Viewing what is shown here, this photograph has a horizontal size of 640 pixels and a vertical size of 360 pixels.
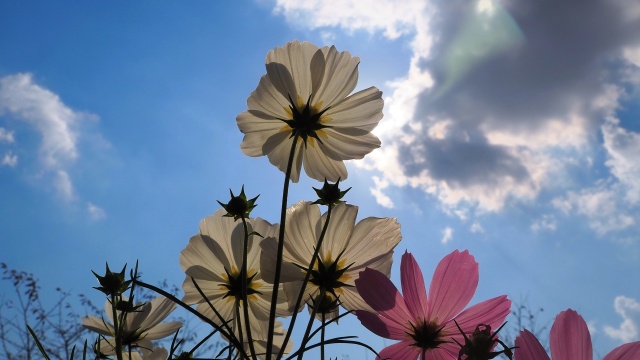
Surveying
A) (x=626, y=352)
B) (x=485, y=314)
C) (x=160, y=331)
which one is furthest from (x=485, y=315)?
(x=160, y=331)

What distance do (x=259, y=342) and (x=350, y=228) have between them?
148mm

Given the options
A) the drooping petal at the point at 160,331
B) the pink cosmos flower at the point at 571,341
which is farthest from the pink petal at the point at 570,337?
Result: the drooping petal at the point at 160,331

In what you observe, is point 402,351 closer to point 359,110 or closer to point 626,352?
point 626,352

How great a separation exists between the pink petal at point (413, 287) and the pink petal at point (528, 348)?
0.36 ft

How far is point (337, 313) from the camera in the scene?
60 cm

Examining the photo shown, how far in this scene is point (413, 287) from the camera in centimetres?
48

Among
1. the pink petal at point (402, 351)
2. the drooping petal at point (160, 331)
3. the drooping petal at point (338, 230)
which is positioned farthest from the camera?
the drooping petal at point (160, 331)

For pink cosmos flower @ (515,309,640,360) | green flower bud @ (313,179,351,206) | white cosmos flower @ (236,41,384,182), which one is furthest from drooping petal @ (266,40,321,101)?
pink cosmos flower @ (515,309,640,360)

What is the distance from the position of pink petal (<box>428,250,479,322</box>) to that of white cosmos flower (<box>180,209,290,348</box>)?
0.64 ft

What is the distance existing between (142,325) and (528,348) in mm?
473

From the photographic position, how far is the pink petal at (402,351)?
472mm

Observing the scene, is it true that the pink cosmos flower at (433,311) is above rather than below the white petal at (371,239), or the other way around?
below

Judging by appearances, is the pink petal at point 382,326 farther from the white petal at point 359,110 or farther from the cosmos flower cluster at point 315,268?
the white petal at point 359,110

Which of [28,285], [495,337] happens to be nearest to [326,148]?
[495,337]
